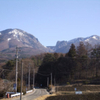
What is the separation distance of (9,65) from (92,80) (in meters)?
38.4

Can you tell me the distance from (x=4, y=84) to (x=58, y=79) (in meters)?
49.4

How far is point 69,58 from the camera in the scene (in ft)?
276

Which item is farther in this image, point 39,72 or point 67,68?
point 39,72

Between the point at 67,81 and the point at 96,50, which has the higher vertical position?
the point at 96,50

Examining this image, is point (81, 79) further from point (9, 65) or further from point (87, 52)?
point (9, 65)

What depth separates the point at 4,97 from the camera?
3709 centimetres

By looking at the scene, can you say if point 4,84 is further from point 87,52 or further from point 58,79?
point 87,52

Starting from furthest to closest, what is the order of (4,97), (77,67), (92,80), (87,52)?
(87,52) → (77,67) → (92,80) → (4,97)

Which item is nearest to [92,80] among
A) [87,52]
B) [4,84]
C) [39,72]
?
[87,52]

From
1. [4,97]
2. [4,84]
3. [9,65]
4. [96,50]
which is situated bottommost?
[4,97]

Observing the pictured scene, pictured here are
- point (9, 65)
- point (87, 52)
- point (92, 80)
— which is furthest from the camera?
point (87, 52)

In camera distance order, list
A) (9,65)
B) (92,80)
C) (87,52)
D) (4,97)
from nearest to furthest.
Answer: (4,97)
(92,80)
(9,65)
(87,52)

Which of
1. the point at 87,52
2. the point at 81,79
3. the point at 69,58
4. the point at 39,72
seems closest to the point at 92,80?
the point at 81,79

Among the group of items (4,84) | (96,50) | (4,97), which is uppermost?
(96,50)
